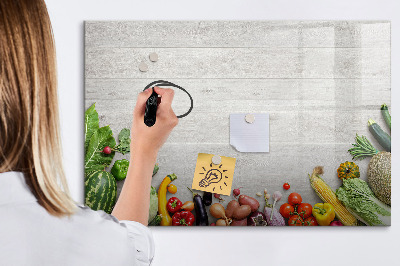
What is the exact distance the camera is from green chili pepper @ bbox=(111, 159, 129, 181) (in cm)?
197

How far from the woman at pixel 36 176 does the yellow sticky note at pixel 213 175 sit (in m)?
1.52

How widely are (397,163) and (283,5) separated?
0.86 meters

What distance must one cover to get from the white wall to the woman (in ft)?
5.12

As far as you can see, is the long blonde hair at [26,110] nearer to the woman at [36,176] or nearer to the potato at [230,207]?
the woman at [36,176]

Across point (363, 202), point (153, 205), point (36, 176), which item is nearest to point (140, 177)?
point (36, 176)

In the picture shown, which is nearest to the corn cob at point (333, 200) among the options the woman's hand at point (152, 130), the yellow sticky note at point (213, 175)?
the yellow sticky note at point (213, 175)

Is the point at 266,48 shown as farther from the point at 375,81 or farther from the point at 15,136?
the point at 15,136

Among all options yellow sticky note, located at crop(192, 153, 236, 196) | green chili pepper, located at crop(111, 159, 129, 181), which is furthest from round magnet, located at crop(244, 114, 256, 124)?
green chili pepper, located at crop(111, 159, 129, 181)

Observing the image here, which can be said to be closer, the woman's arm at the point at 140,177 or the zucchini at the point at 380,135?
the woman's arm at the point at 140,177

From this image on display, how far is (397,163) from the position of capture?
203 centimetres

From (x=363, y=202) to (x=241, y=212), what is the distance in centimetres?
52

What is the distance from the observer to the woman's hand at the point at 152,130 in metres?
0.60

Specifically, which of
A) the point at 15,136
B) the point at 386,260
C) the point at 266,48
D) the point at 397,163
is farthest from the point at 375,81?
the point at 15,136

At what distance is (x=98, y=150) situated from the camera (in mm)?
Result: 1994
